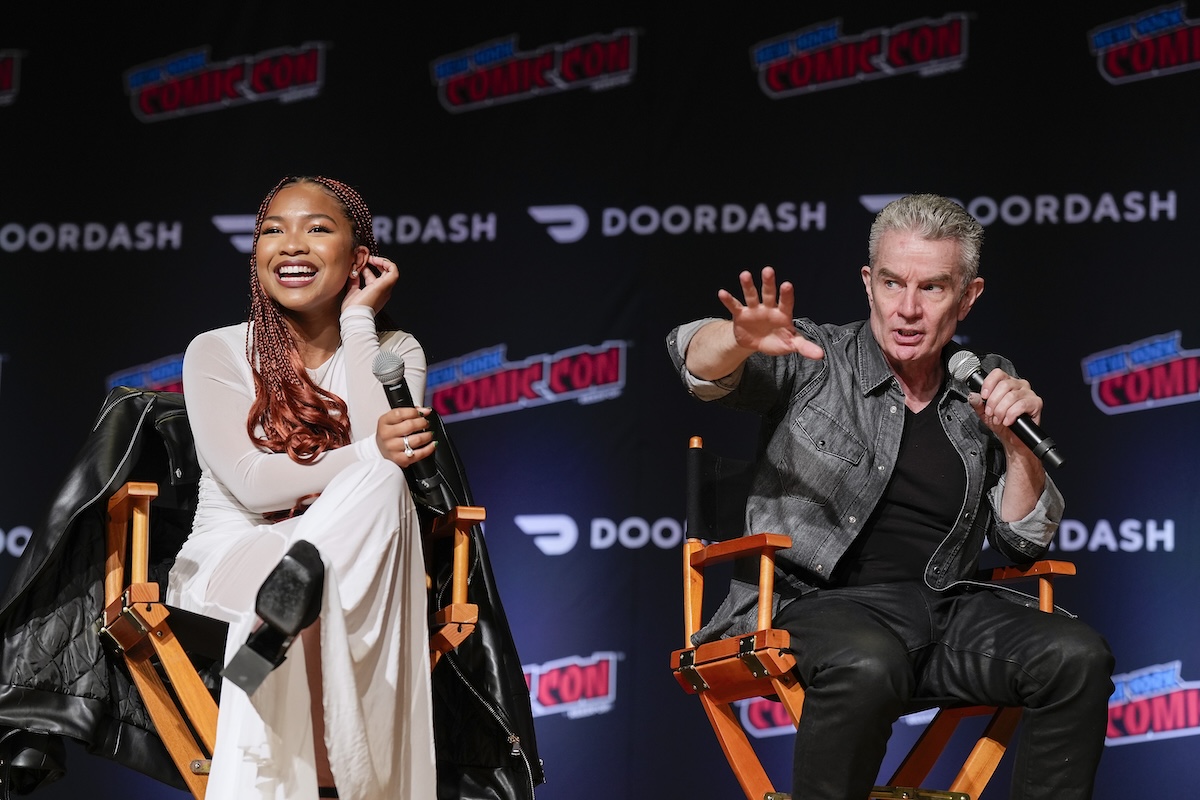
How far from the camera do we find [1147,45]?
3967 mm

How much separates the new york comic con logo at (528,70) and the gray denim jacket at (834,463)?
5.34 feet

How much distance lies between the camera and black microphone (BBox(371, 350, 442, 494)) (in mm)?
2354

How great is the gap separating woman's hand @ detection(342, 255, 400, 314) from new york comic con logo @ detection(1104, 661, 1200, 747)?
2220 mm

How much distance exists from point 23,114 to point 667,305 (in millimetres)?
1991

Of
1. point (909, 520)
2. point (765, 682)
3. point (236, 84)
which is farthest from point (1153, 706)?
point (236, 84)

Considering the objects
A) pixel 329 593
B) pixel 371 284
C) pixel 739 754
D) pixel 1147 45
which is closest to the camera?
pixel 329 593

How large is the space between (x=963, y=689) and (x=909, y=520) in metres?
0.34

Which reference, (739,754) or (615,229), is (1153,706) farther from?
(615,229)

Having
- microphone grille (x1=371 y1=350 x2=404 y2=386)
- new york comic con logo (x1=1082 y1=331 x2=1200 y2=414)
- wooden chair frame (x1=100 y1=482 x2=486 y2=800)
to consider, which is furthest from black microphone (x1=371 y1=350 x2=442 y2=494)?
new york comic con logo (x1=1082 y1=331 x2=1200 y2=414)

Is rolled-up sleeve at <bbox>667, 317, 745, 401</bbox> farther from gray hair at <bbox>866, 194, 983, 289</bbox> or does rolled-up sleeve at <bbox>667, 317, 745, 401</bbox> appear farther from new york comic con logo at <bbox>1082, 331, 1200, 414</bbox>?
new york comic con logo at <bbox>1082, 331, 1200, 414</bbox>

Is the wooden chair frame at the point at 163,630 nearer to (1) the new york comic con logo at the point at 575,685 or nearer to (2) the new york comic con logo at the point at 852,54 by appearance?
(1) the new york comic con logo at the point at 575,685

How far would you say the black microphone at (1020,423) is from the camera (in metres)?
2.25

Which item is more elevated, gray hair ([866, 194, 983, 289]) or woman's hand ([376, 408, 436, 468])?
gray hair ([866, 194, 983, 289])

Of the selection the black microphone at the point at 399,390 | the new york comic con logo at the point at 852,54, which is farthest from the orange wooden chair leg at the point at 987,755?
the new york comic con logo at the point at 852,54
